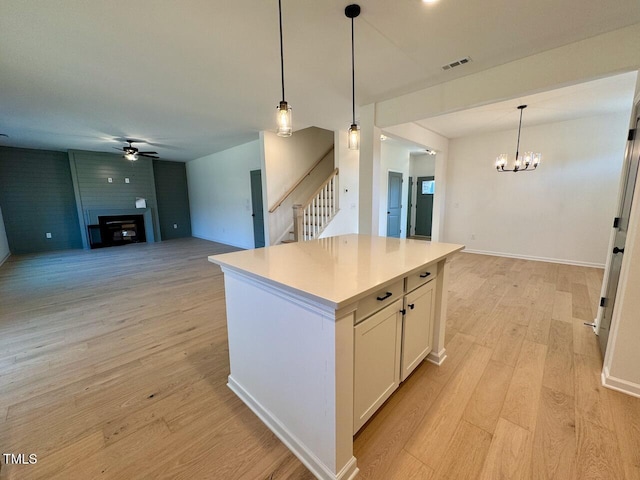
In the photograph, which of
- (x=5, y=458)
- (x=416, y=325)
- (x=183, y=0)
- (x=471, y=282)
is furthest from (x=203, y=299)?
(x=471, y=282)

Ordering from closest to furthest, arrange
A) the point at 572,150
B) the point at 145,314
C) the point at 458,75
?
the point at 458,75 < the point at 145,314 < the point at 572,150

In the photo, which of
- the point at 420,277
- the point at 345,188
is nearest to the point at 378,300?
the point at 420,277

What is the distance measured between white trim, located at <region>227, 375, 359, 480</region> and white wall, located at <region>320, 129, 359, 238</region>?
12.2 feet

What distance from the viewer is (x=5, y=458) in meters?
1.33

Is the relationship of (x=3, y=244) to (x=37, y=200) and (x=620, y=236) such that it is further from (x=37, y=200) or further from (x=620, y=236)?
(x=620, y=236)

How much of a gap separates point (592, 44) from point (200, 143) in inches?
258

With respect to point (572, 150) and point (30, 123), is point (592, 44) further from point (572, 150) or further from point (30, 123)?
point (30, 123)

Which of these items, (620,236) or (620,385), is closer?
(620,385)

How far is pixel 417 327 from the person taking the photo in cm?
181

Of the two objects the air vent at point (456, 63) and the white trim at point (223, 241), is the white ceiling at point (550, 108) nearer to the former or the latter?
the air vent at point (456, 63)

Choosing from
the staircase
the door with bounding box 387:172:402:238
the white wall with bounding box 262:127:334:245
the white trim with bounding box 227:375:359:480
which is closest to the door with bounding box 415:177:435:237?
the door with bounding box 387:172:402:238

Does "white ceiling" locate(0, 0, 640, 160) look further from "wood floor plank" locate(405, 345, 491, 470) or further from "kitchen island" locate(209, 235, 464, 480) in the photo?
"wood floor plank" locate(405, 345, 491, 470)

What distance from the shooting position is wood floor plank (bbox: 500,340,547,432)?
5.10 ft

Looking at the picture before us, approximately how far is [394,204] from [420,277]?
6.10 meters
